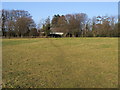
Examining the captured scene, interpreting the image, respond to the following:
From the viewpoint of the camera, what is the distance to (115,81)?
386 centimetres

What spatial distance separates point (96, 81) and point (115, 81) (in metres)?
0.51

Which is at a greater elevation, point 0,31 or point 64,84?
point 0,31

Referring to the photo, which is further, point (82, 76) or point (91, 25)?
point (91, 25)

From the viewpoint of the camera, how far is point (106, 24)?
4878 centimetres

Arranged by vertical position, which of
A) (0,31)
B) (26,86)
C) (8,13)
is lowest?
(26,86)

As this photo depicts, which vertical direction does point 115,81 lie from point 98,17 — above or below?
below

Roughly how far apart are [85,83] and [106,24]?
1900 inches

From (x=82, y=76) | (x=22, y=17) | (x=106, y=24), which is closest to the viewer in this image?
(x=82, y=76)

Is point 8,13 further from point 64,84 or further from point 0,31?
point 64,84

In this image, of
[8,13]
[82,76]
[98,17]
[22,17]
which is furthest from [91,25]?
[82,76]

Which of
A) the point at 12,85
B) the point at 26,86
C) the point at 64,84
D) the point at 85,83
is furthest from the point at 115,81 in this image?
the point at 12,85

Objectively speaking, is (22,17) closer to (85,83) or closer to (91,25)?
(85,83)

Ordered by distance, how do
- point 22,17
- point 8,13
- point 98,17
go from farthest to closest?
1. point 98,17
2. point 8,13
3. point 22,17

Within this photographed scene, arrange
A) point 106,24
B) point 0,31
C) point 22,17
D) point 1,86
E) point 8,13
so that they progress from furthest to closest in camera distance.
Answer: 1. point 106,24
2. point 0,31
3. point 8,13
4. point 22,17
5. point 1,86
